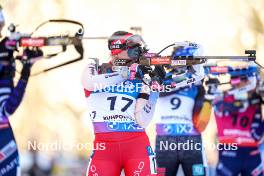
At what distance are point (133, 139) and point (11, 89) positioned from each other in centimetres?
144

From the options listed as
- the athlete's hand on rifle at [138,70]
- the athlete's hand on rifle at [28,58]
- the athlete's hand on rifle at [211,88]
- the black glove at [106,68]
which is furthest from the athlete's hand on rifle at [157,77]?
the athlete's hand on rifle at [211,88]

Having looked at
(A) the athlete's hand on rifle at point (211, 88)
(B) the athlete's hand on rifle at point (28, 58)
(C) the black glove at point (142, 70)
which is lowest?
(A) the athlete's hand on rifle at point (211, 88)

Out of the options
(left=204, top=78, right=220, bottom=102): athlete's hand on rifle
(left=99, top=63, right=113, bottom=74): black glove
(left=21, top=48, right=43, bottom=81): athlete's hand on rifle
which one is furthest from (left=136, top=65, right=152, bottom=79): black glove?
(left=204, top=78, right=220, bottom=102): athlete's hand on rifle

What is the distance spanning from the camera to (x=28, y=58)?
8188mm

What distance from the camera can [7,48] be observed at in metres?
8.30

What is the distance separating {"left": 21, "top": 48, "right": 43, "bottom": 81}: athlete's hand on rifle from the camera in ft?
26.9

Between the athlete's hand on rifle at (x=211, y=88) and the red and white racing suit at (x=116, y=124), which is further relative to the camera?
the athlete's hand on rifle at (x=211, y=88)

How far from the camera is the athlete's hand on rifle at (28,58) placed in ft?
26.9

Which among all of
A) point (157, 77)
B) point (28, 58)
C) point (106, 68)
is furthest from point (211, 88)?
point (28, 58)

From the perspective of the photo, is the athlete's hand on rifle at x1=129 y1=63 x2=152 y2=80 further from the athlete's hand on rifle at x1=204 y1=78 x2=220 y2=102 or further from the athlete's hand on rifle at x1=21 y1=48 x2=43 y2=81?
the athlete's hand on rifle at x1=204 y1=78 x2=220 y2=102

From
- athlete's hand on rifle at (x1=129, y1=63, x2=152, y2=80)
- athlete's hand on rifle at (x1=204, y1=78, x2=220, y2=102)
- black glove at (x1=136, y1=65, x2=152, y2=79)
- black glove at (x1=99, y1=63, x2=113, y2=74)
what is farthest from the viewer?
athlete's hand on rifle at (x1=204, y1=78, x2=220, y2=102)

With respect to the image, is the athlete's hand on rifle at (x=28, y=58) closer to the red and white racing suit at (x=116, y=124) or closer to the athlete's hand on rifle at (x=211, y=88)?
the red and white racing suit at (x=116, y=124)

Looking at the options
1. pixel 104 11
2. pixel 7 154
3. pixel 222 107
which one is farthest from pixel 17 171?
pixel 104 11

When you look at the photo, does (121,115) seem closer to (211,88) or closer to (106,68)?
(106,68)
